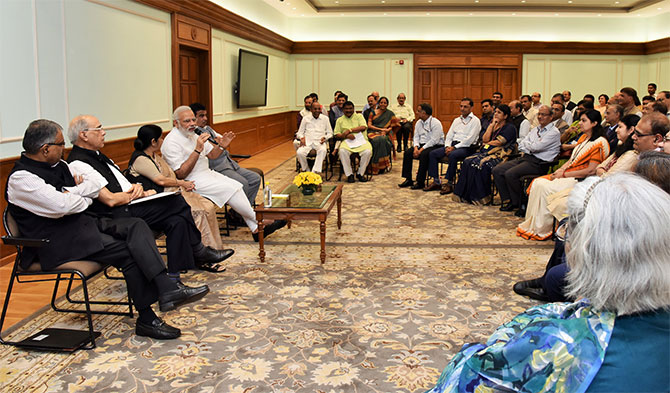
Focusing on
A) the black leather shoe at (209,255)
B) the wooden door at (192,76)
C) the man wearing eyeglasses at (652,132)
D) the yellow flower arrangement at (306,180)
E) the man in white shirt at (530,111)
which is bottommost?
the black leather shoe at (209,255)

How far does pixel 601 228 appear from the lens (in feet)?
5.13

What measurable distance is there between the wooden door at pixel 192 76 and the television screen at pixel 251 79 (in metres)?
1.66

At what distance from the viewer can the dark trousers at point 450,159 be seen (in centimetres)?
905

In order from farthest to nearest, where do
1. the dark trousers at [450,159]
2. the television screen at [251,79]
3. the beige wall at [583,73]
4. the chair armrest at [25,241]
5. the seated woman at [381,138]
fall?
the beige wall at [583,73]
the television screen at [251,79]
the seated woman at [381,138]
the dark trousers at [450,159]
the chair armrest at [25,241]

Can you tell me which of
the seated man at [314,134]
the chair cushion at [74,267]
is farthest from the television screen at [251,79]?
the chair cushion at [74,267]

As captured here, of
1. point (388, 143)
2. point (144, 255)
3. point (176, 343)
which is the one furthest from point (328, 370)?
point (388, 143)

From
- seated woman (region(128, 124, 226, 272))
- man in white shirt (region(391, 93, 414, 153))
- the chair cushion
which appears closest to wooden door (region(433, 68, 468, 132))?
man in white shirt (region(391, 93, 414, 153))

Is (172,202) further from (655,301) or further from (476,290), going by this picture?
(655,301)

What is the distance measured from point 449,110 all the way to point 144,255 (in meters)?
15.9

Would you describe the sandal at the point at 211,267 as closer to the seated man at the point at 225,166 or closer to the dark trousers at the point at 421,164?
the seated man at the point at 225,166

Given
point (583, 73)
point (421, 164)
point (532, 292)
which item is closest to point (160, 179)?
A: point (532, 292)

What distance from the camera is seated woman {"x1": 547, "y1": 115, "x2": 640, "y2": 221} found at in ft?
17.3

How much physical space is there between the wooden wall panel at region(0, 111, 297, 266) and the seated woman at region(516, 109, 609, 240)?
490 cm

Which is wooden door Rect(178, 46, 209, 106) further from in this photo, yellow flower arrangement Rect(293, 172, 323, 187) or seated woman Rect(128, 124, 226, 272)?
seated woman Rect(128, 124, 226, 272)
